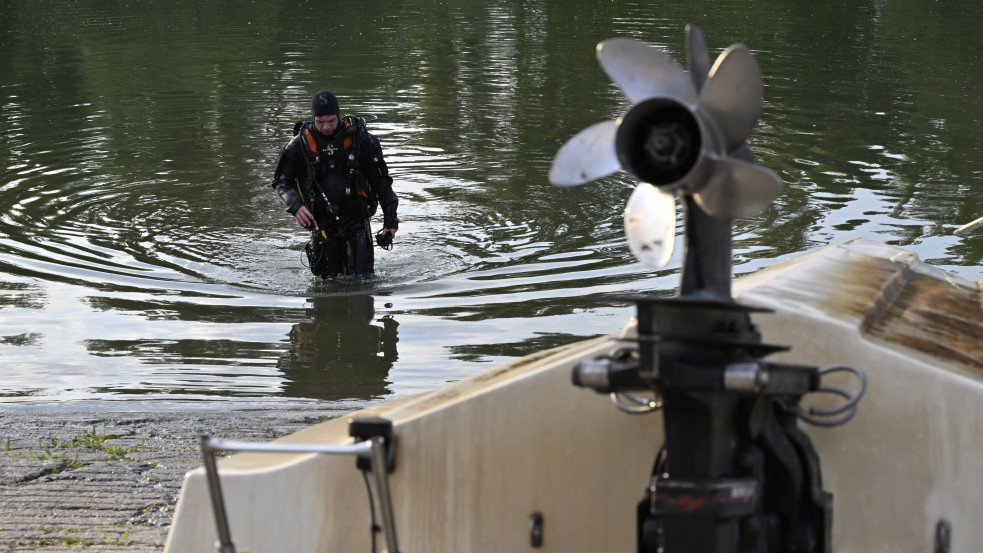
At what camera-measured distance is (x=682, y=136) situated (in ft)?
10.4

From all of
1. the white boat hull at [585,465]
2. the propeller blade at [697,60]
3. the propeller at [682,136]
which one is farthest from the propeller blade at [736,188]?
the white boat hull at [585,465]

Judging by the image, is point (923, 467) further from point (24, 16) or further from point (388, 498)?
point (24, 16)

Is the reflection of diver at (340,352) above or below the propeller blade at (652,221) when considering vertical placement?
below

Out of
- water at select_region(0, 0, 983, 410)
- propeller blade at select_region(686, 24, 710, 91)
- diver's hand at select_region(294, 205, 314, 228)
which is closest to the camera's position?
propeller blade at select_region(686, 24, 710, 91)

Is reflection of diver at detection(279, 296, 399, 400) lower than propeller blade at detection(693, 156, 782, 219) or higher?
lower

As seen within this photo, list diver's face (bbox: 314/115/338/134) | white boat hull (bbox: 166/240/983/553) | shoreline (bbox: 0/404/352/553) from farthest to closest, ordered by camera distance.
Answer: diver's face (bbox: 314/115/338/134) → shoreline (bbox: 0/404/352/553) → white boat hull (bbox: 166/240/983/553)

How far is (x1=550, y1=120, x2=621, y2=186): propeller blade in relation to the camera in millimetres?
3289

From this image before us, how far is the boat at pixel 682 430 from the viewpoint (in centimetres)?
316

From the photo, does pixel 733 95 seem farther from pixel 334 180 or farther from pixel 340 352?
pixel 334 180

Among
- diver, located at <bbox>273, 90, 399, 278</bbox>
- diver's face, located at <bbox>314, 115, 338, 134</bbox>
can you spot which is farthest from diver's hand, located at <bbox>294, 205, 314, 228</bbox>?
diver's face, located at <bbox>314, 115, 338, 134</bbox>

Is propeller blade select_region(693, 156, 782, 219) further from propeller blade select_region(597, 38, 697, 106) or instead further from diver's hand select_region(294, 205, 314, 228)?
diver's hand select_region(294, 205, 314, 228)

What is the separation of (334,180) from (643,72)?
7466 mm

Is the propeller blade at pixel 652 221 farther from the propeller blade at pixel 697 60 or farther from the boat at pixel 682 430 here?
the propeller blade at pixel 697 60

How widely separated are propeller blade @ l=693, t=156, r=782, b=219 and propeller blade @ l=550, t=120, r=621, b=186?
236 millimetres
